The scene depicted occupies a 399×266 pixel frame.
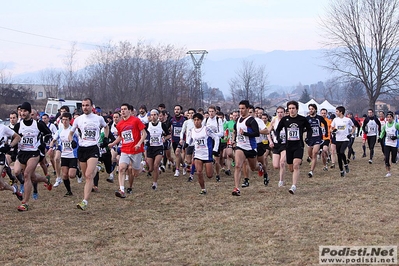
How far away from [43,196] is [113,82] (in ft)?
115

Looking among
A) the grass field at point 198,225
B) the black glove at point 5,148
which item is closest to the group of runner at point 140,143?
the black glove at point 5,148

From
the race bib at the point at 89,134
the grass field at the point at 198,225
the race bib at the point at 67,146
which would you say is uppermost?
the race bib at the point at 89,134

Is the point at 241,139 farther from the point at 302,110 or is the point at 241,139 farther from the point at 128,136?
the point at 302,110

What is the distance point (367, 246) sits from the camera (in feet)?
24.1

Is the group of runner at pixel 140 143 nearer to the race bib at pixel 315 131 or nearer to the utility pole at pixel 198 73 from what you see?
the race bib at pixel 315 131

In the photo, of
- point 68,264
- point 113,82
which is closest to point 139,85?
point 113,82

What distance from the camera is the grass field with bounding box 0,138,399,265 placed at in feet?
24.2

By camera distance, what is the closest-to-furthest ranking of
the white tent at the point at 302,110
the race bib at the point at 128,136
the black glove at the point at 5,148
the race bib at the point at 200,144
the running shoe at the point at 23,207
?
the black glove at the point at 5,148
the running shoe at the point at 23,207
the race bib at the point at 128,136
the race bib at the point at 200,144
the white tent at the point at 302,110

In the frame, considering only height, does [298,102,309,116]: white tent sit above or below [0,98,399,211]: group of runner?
above

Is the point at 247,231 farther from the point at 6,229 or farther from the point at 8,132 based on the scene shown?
the point at 8,132

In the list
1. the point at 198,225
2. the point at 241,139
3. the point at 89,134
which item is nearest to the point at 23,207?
the point at 89,134

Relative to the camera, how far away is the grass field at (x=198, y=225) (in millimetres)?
7363

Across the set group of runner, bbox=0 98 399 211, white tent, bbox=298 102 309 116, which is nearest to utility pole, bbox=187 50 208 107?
white tent, bbox=298 102 309 116

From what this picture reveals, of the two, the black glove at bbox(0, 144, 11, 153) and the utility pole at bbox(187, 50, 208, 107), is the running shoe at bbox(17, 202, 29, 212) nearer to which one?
the black glove at bbox(0, 144, 11, 153)
